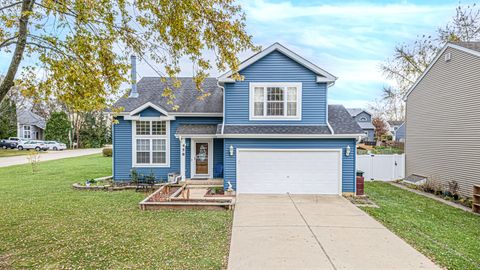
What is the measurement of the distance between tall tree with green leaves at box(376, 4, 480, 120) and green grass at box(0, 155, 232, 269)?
73.9 ft

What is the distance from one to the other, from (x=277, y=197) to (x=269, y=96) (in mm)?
4379

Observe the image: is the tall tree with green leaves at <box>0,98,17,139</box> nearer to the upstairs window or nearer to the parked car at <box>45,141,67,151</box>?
the parked car at <box>45,141,67,151</box>

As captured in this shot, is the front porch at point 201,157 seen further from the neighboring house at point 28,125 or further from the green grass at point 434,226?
the neighboring house at point 28,125

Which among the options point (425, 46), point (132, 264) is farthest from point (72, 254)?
point (425, 46)

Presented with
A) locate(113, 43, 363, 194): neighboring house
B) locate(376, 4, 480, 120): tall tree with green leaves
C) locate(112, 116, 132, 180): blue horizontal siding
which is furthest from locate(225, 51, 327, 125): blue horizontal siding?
locate(376, 4, 480, 120): tall tree with green leaves

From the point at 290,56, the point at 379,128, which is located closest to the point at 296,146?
the point at 290,56

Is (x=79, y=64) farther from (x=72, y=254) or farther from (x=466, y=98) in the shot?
(x=466, y=98)

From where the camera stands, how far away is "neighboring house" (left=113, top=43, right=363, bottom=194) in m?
12.2

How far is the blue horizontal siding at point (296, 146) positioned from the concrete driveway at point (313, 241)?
2.26 m

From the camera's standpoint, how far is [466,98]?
12570mm

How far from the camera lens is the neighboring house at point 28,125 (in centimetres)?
4751

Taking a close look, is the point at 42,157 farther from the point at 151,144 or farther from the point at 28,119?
the point at 28,119

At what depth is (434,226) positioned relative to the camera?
26.9ft

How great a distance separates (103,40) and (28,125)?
52.0 m
